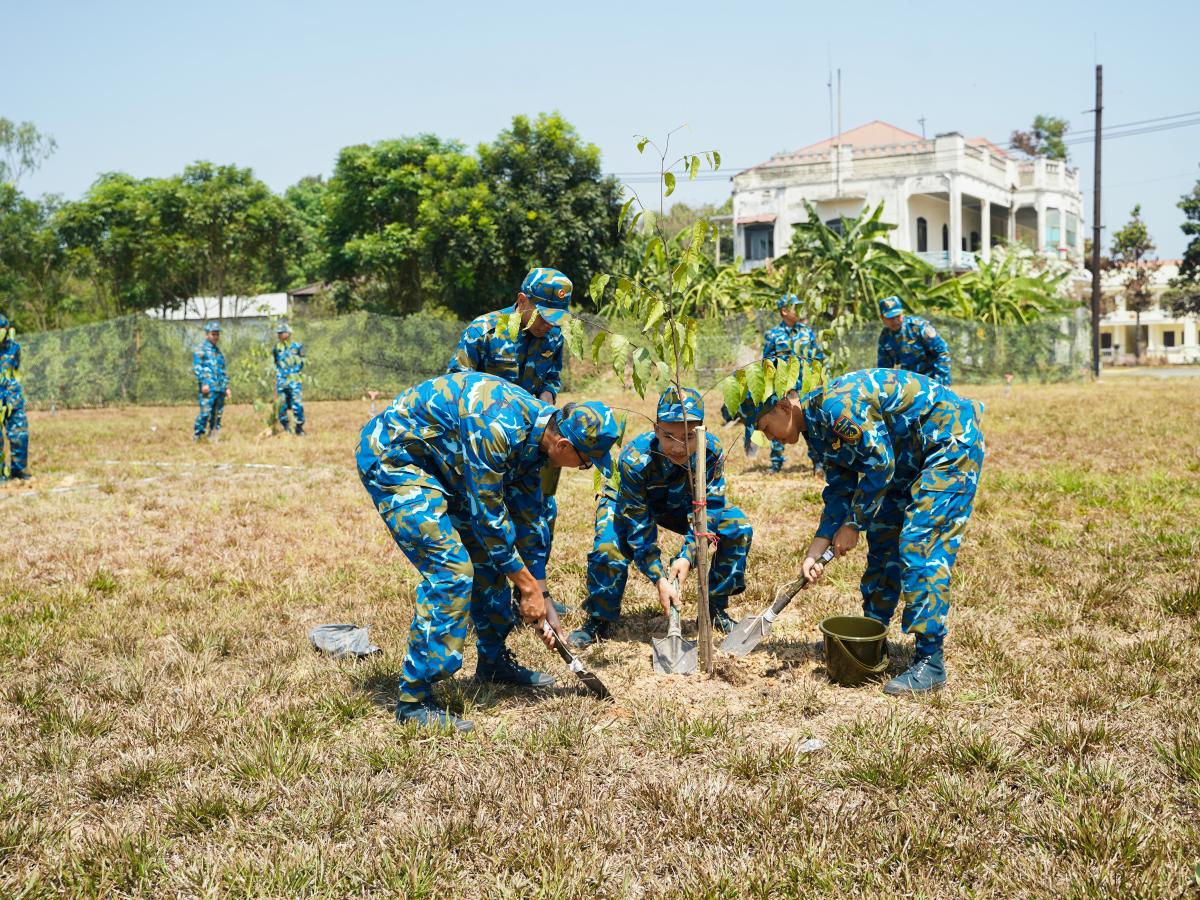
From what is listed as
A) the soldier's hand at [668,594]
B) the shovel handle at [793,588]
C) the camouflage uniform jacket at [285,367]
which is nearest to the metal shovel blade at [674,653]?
the soldier's hand at [668,594]

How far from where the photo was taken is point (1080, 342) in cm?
3130

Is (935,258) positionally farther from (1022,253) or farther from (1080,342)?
(1080,342)

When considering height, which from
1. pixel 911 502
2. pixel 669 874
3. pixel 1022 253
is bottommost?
pixel 669 874

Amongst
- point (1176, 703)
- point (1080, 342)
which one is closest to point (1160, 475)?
point (1176, 703)

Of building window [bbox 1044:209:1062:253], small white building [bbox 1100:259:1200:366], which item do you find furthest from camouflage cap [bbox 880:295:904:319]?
small white building [bbox 1100:259:1200:366]

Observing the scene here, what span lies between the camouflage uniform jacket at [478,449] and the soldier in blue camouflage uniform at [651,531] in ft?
3.00

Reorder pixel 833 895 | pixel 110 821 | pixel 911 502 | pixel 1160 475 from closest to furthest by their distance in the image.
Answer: pixel 833 895, pixel 110 821, pixel 911 502, pixel 1160 475

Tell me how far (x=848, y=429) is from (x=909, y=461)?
1.85 feet

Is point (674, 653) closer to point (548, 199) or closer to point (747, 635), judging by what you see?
point (747, 635)

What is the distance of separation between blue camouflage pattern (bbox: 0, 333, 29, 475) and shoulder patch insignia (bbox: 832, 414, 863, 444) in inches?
398

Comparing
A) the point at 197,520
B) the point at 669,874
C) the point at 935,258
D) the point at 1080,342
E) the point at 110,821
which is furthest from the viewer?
the point at 935,258

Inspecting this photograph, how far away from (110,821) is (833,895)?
2532 millimetres

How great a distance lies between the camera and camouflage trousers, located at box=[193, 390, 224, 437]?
15680 millimetres

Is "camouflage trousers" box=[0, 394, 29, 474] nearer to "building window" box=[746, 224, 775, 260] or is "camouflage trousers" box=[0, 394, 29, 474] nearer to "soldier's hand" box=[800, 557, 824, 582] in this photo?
"soldier's hand" box=[800, 557, 824, 582]
